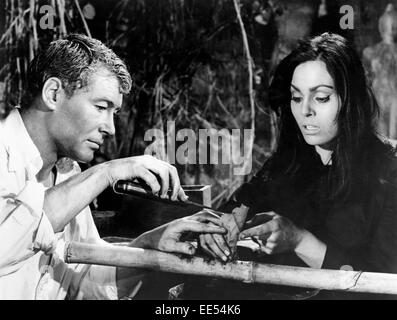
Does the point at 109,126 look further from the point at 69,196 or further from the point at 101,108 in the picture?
the point at 69,196

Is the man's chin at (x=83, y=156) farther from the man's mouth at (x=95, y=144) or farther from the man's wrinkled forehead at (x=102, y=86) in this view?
the man's wrinkled forehead at (x=102, y=86)

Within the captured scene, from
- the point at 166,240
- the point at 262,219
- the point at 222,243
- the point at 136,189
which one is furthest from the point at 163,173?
the point at 262,219

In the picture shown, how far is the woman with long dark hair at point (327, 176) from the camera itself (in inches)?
95.1

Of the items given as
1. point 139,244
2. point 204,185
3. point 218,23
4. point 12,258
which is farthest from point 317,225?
point 12,258

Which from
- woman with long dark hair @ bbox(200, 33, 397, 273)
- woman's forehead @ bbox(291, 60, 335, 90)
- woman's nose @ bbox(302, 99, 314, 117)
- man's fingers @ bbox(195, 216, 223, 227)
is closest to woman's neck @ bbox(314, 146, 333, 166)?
woman with long dark hair @ bbox(200, 33, 397, 273)

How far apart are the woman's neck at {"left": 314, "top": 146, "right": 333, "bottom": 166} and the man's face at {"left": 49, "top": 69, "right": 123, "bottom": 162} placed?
2.88 feet

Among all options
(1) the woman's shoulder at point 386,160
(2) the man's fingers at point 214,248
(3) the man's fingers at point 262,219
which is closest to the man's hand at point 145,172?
(2) the man's fingers at point 214,248

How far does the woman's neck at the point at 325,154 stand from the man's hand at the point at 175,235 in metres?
0.52

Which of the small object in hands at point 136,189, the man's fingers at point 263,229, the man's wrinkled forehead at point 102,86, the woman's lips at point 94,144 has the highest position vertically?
the man's wrinkled forehead at point 102,86

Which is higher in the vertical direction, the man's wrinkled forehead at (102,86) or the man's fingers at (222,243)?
the man's wrinkled forehead at (102,86)

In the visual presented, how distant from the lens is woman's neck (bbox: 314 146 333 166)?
2.47m

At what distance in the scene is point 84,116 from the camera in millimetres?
2363

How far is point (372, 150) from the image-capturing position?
2467mm

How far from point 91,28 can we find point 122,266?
3.48 feet
